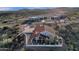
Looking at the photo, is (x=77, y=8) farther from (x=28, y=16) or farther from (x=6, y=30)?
(x=6, y=30)

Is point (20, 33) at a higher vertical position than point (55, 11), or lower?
lower
